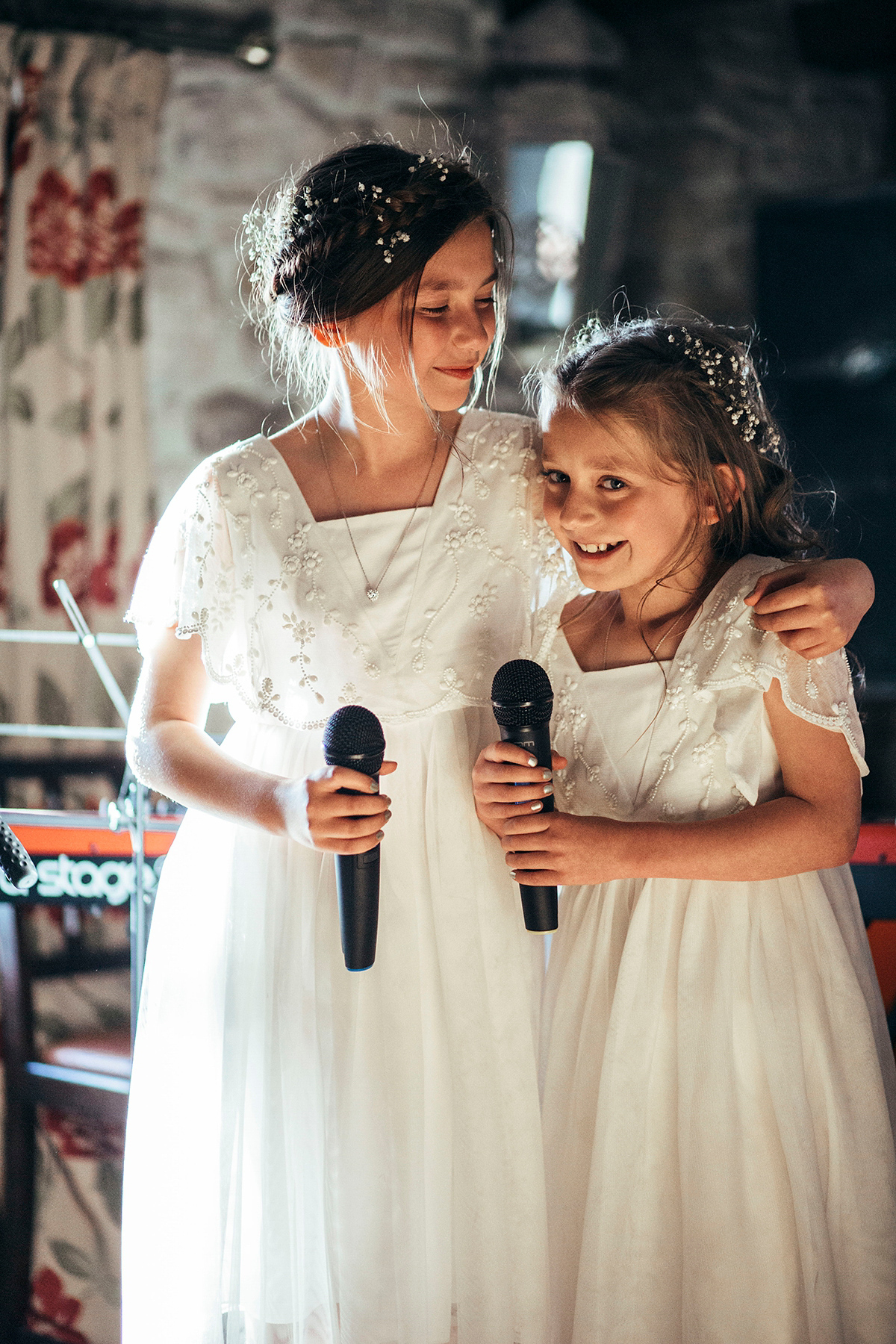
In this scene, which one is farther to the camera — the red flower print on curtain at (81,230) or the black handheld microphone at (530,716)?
the red flower print on curtain at (81,230)

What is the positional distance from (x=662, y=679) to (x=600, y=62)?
2.57 m

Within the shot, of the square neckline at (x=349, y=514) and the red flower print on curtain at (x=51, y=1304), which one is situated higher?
the square neckline at (x=349, y=514)

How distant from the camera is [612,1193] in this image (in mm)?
1168

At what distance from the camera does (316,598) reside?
1.24 metres

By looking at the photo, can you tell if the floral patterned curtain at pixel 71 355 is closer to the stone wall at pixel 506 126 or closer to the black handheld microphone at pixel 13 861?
the stone wall at pixel 506 126

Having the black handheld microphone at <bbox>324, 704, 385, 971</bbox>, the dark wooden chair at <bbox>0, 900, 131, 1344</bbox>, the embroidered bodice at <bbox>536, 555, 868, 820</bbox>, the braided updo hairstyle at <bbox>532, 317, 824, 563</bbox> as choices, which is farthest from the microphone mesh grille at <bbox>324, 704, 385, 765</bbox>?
the dark wooden chair at <bbox>0, 900, 131, 1344</bbox>

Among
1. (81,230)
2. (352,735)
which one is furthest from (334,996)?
(81,230)

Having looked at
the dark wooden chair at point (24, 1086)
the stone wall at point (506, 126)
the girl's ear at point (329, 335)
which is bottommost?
the dark wooden chair at point (24, 1086)

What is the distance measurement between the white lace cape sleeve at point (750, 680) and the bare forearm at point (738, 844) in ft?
0.17

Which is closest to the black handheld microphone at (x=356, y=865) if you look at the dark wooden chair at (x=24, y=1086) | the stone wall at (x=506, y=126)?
the dark wooden chair at (x=24, y=1086)

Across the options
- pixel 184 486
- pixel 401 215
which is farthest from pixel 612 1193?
pixel 401 215

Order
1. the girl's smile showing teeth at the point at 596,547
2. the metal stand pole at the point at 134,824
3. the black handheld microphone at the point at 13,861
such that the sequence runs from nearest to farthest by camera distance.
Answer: the black handheld microphone at the point at 13,861
the girl's smile showing teeth at the point at 596,547
the metal stand pole at the point at 134,824

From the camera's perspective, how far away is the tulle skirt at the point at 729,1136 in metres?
1.13

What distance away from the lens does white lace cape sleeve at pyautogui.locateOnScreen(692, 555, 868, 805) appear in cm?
115
